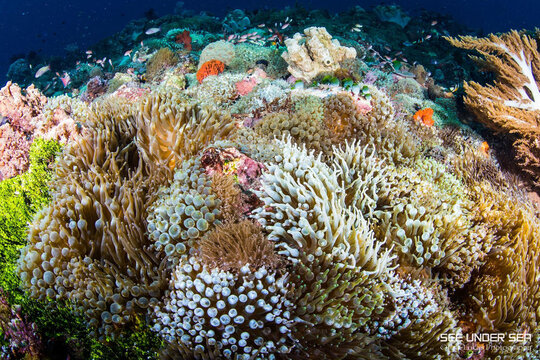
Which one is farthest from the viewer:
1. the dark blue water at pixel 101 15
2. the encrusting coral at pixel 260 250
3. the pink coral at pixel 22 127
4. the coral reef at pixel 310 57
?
the dark blue water at pixel 101 15

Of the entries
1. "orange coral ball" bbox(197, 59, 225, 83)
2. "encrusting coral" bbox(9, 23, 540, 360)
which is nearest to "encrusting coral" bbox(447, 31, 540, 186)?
"encrusting coral" bbox(9, 23, 540, 360)

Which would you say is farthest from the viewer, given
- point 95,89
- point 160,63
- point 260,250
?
point 160,63

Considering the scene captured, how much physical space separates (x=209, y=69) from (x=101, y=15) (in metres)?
134

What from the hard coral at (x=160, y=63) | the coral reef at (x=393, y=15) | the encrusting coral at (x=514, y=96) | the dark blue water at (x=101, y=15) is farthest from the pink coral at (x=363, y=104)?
the dark blue water at (x=101, y=15)

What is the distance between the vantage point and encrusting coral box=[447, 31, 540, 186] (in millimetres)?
6883

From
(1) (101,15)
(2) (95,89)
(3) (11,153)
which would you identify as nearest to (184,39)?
(2) (95,89)

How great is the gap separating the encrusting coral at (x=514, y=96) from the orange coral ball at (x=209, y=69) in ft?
25.2

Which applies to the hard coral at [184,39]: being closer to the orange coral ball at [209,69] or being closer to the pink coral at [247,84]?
the orange coral ball at [209,69]

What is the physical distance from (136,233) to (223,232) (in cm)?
107

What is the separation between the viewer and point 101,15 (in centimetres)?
11156

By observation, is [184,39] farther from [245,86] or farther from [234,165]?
[234,165]

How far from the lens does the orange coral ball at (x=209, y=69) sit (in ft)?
33.8

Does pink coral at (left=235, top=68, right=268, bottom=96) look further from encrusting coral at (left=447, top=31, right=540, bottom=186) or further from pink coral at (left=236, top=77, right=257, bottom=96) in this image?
encrusting coral at (left=447, top=31, right=540, bottom=186)

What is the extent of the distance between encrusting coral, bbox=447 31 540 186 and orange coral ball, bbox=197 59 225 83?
7683 mm
